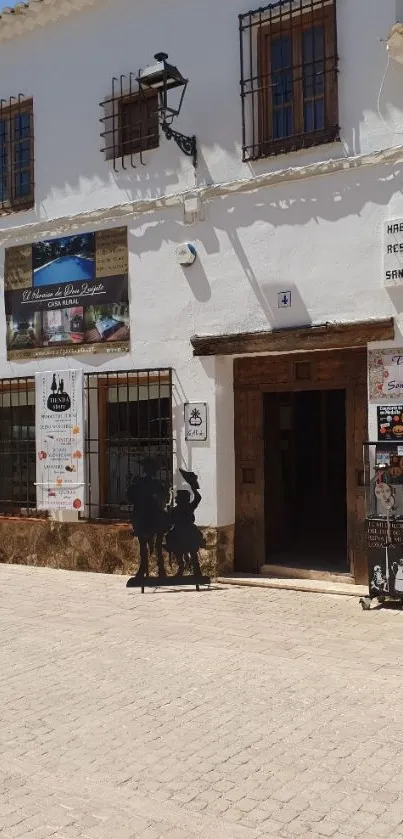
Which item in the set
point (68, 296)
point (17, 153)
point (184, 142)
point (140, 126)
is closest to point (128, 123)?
point (140, 126)

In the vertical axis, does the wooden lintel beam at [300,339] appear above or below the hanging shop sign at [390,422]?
above

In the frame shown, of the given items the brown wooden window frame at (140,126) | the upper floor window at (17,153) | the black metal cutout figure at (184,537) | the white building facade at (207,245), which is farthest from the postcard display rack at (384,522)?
the upper floor window at (17,153)

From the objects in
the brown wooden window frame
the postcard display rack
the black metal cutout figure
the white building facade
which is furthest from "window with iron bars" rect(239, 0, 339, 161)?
the black metal cutout figure

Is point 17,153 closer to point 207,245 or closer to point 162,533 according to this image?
point 207,245

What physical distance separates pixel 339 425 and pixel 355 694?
7.73 m

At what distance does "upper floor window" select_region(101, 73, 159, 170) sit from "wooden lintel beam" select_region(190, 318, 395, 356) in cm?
232

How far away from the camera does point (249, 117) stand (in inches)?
326

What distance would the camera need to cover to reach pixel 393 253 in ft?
23.9

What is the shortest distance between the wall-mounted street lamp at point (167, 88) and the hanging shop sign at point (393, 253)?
239 centimetres

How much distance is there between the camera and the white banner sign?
936 centimetres

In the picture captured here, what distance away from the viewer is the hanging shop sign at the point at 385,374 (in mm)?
7295

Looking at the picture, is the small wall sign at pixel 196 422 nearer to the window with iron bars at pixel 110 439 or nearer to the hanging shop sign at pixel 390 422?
the window with iron bars at pixel 110 439

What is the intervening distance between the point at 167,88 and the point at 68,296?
2.62 meters

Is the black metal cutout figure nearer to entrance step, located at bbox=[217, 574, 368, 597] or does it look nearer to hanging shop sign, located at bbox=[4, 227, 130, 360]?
entrance step, located at bbox=[217, 574, 368, 597]
